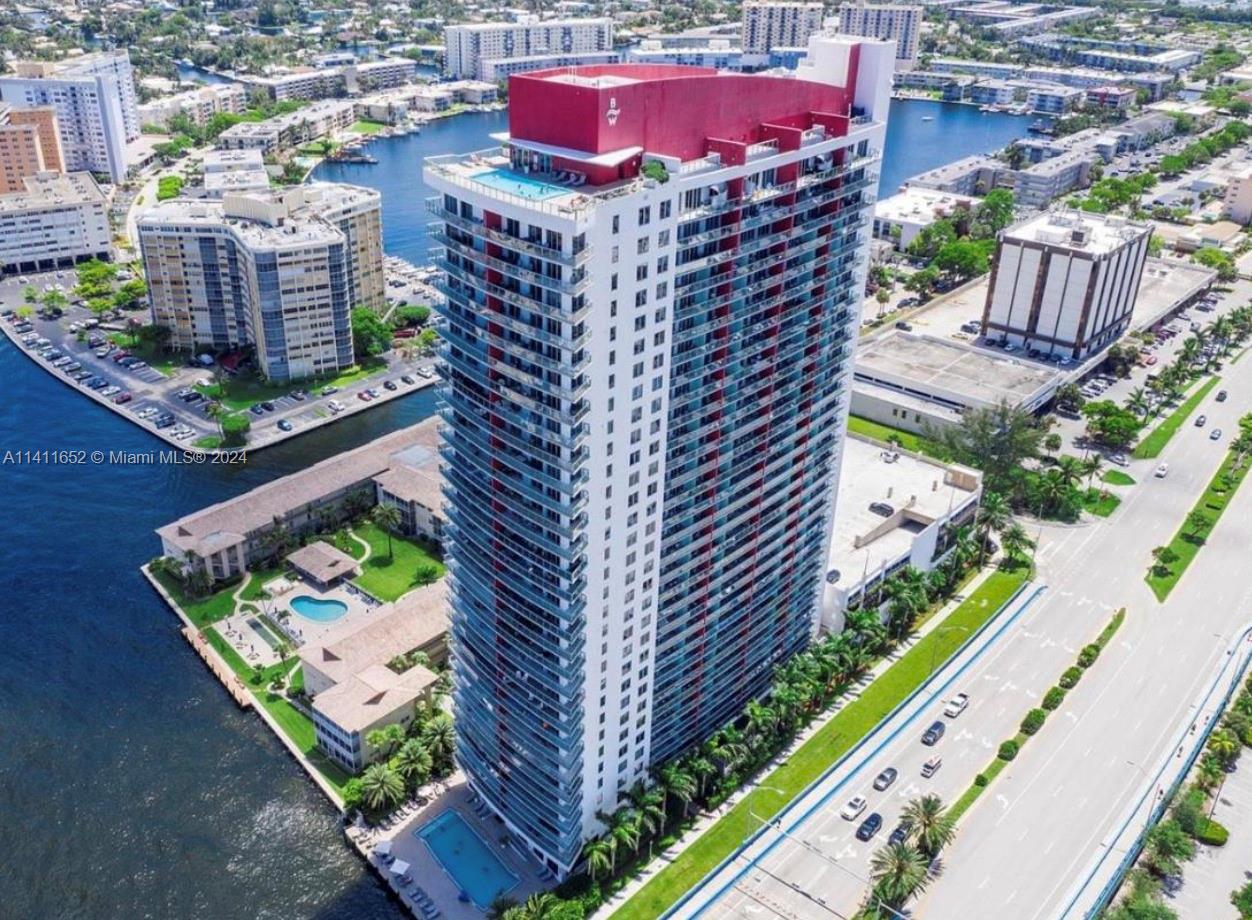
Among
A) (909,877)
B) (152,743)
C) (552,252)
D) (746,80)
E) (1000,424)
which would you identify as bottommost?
(152,743)

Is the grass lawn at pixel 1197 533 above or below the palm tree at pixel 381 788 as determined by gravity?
above

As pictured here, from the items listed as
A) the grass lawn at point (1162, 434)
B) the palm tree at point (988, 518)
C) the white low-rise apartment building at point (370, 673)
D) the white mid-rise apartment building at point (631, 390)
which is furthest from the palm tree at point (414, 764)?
the grass lawn at point (1162, 434)

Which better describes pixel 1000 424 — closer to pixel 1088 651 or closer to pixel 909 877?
pixel 1088 651

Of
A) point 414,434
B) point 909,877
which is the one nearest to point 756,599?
point 909,877

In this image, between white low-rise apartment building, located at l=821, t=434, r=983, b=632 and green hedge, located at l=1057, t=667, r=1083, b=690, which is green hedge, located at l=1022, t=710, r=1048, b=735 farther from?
white low-rise apartment building, located at l=821, t=434, r=983, b=632

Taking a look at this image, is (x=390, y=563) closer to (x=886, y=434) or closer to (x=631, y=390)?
(x=631, y=390)

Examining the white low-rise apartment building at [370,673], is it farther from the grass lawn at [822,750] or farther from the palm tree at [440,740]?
the grass lawn at [822,750]

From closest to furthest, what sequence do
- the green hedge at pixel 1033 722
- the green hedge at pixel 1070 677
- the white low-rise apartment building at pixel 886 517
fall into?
the green hedge at pixel 1033 722 → the green hedge at pixel 1070 677 → the white low-rise apartment building at pixel 886 517
